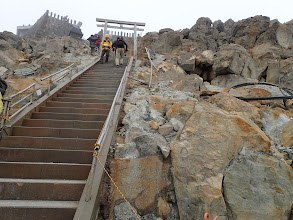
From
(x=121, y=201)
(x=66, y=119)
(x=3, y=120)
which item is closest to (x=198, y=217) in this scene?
(x=121, y=201)

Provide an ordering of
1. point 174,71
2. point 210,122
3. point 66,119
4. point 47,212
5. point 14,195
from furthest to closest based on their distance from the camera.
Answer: point 174,71 < point 66,119 < point 210,122 < point 14,195 < point 47,212

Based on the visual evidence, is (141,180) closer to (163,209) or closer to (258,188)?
(163,209)

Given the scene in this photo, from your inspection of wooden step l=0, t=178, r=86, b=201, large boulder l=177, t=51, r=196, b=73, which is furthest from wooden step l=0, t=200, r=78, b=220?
large boulder l=177, t=51, r=196, b=73

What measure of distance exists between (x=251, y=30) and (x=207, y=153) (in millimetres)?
13815

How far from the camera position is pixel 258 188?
11.1 ft

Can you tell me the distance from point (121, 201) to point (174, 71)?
713cm

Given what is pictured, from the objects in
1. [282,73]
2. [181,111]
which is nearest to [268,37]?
[282,73]

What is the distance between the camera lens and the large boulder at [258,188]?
3.22 metres

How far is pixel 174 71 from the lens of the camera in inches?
366

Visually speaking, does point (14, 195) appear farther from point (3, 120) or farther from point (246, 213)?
point (246, 213)

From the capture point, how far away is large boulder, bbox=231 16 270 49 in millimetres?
13711

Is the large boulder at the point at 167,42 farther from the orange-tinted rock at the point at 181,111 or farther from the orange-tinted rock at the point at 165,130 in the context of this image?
the orange-tinted rock at the point at 165,130

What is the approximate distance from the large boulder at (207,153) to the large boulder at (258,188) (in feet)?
0.53

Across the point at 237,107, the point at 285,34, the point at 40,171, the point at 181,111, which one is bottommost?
the point at 40,171
